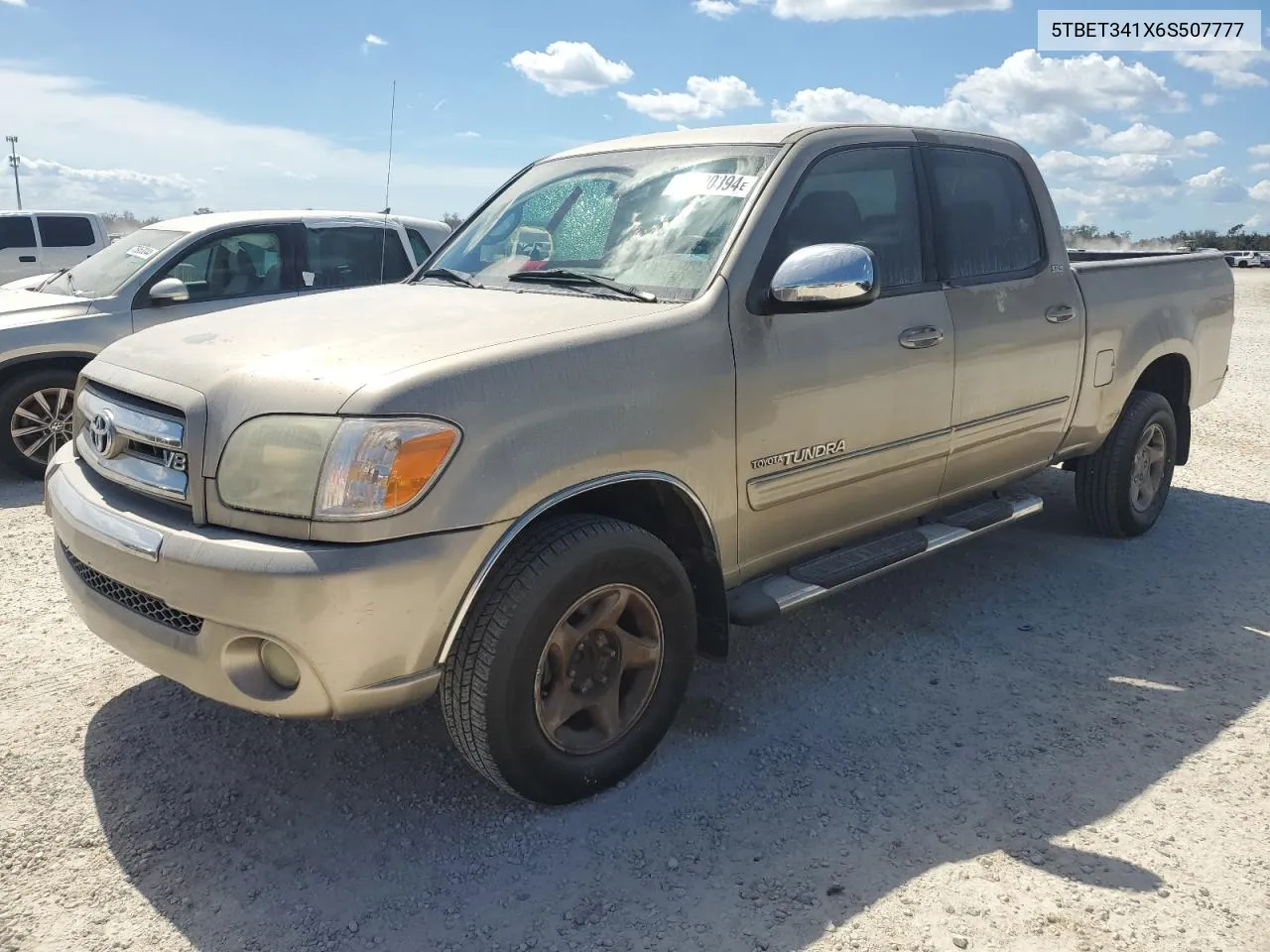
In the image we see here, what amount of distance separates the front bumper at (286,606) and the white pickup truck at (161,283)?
459cm

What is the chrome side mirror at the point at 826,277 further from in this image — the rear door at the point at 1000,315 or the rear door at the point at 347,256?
the rear door at the point at 347,256

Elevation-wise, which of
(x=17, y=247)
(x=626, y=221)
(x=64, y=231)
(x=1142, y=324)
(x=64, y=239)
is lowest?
(x=1142, y=324)

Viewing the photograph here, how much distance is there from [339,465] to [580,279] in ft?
4.39

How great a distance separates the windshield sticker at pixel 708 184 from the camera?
3.56 m

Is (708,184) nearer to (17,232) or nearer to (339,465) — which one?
(339,465)

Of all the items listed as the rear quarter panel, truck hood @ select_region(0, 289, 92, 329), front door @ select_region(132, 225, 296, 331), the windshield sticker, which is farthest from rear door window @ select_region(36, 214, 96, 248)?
the rear quarter panel

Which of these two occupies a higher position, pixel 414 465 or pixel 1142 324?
→ pixel 1142 324

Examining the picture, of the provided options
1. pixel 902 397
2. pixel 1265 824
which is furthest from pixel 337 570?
pixel 1265 824

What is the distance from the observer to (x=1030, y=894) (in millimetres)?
2688

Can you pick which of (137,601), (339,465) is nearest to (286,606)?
(339,465)

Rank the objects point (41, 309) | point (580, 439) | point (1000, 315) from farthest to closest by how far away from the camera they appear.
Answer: point (41, 309)
point (1000, 315)
point (580, 439)

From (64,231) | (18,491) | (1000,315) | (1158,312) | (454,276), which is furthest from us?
(64,231)

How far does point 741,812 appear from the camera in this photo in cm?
306

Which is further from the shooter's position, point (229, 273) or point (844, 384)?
point (229, 273)
